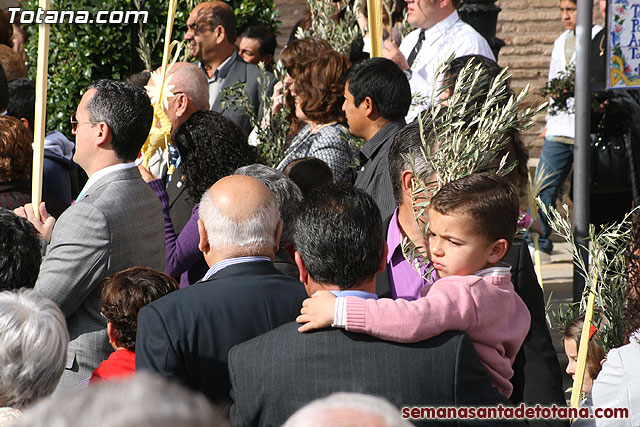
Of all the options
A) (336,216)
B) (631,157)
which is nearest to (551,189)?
(631,157)

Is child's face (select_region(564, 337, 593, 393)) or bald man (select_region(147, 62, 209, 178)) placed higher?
bald man (select_region(147, 62, 209, 178))

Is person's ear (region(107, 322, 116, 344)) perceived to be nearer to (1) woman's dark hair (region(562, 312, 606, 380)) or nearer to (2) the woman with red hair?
(1) woman's dark hair (region(562, 312, 606, 380))

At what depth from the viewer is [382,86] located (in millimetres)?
4637

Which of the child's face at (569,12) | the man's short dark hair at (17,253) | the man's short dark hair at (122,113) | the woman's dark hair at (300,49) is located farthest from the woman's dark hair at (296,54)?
the child's face at (569,12)

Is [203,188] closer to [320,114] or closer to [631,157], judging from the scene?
[320,114]

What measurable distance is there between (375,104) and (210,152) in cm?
89

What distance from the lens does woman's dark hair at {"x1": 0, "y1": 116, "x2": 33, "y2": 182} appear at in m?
4.40

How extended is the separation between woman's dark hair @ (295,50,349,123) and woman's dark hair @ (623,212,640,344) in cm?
278

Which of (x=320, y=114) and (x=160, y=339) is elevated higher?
(x=320, y=114)

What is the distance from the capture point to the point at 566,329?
139 inches

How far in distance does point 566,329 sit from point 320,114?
2.32 meters

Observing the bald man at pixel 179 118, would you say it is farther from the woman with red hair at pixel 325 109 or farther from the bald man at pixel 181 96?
the woman with red hair at pixel 325 109

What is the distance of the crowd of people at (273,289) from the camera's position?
2.38 meters

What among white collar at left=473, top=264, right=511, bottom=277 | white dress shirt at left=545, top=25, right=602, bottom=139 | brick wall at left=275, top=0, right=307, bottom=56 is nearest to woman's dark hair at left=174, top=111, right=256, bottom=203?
white collar at left=473, top=264, right=511, bottom=277
